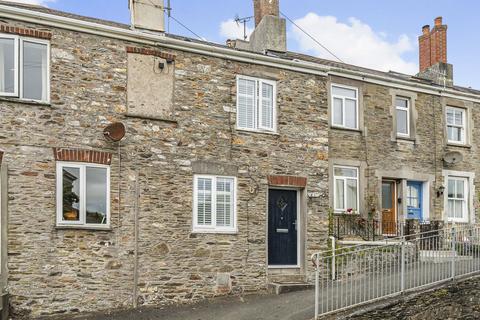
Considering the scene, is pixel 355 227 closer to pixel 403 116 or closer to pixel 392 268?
pixel 403 116

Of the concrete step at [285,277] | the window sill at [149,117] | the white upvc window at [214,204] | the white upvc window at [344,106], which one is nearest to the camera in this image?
the window sill at [149,117]

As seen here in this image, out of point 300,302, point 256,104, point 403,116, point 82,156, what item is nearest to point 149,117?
point 82,156

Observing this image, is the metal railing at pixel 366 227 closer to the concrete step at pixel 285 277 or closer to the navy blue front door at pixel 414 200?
the navy blue front door at pixel 414 200

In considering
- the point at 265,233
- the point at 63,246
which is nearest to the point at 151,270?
the point at 63,246

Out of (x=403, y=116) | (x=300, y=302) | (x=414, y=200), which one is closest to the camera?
(x=300, y=302)

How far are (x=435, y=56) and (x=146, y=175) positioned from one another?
14028 millimetres

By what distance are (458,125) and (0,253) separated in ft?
52.7

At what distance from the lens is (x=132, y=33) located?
45.2ft

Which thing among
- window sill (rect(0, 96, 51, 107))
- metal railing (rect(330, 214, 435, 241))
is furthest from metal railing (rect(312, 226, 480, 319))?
window sill (rect(0, 96, 51, 107))

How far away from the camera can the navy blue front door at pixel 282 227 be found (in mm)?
15664

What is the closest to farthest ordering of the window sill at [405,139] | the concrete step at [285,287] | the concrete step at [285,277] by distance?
the concrete step at [285,287]
the concrete step at [285,277]
the window sill at [405,139]

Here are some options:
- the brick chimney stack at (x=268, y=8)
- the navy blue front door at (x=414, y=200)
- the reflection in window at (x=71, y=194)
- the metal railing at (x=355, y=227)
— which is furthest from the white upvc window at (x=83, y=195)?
the navy blue front door at (x=414, y=200)

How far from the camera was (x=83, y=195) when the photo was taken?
12930mm

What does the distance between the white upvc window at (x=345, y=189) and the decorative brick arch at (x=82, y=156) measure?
766 cm
